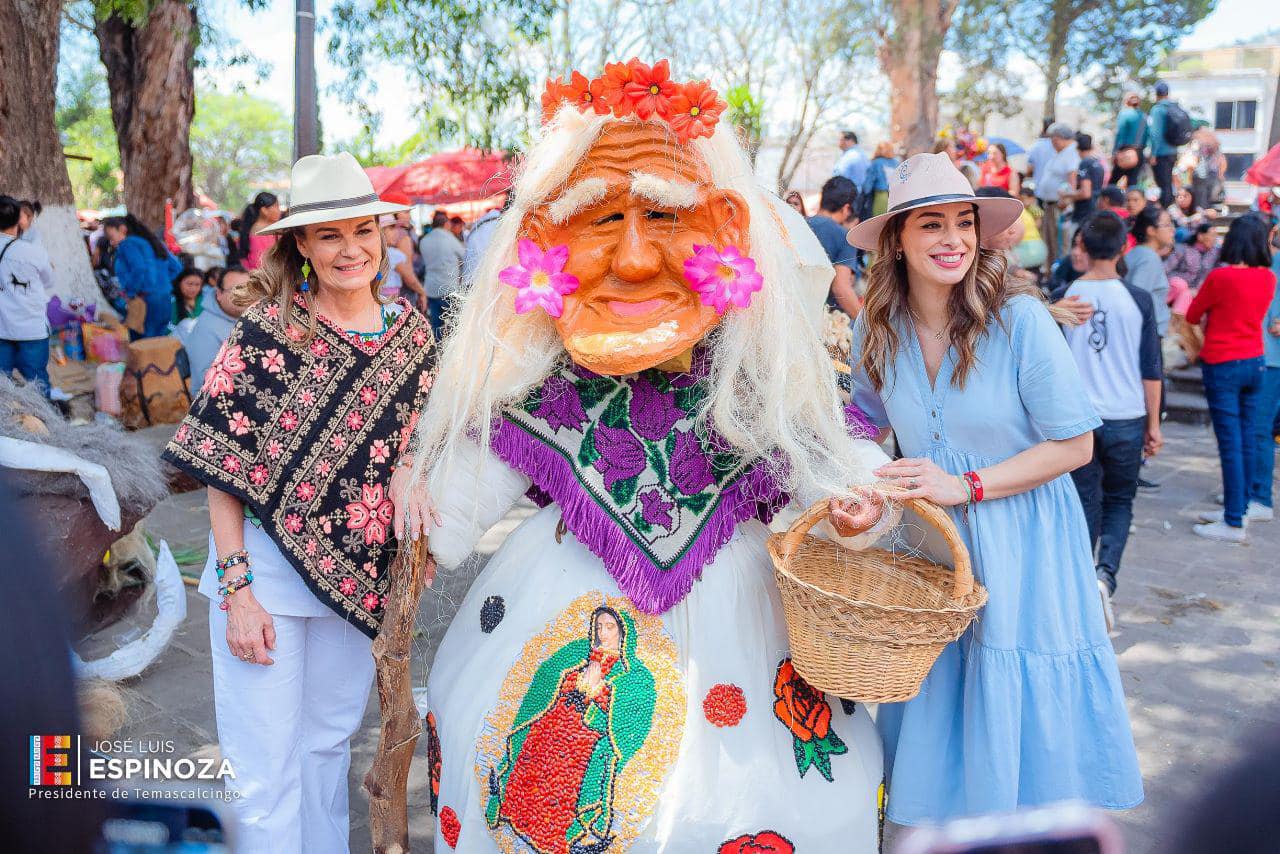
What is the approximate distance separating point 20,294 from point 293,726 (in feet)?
19.6

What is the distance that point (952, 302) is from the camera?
7.54 feet

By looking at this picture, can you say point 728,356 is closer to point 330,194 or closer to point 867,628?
point 867,628

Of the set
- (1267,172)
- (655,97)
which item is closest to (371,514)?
(655,97)

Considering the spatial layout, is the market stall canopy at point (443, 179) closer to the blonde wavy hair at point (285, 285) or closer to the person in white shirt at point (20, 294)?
the person in white shirt at point (20, 294)

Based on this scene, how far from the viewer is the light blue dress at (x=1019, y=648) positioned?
7.02 feet

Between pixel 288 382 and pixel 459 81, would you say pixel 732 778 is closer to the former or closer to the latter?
pixel 288 382

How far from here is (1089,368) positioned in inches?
175

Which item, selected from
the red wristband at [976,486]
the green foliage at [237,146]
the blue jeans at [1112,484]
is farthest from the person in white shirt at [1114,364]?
the green foliage at [237,146]

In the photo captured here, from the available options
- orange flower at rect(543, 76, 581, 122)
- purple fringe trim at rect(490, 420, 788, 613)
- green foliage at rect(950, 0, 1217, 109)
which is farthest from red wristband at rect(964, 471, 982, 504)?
green foliage at rect(950, 0, 1217, 109)

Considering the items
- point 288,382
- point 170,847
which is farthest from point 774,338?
point 170,847

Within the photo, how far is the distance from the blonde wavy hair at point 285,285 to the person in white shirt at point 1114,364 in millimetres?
3297

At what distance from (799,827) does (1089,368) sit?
326cm

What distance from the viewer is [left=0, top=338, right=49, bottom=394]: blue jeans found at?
7191 mm

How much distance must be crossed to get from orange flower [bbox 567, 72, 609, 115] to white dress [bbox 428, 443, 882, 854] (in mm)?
795
